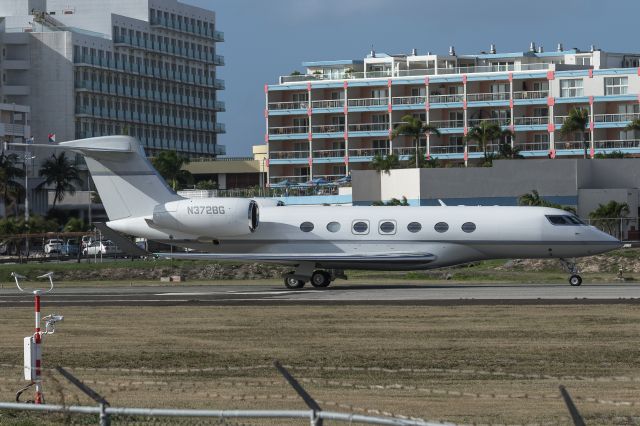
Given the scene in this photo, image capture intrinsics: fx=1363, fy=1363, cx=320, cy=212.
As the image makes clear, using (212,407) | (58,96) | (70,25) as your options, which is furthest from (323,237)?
(70,25)

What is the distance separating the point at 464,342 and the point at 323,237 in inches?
783

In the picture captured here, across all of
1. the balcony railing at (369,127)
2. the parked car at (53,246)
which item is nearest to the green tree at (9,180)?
the parked car at (53,246)

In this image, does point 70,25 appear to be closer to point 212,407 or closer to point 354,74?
point 354,74

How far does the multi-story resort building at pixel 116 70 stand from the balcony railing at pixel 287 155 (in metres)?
27.9

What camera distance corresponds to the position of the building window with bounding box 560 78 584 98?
12150 centimetres

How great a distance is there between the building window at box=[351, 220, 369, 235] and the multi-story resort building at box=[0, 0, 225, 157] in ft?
370

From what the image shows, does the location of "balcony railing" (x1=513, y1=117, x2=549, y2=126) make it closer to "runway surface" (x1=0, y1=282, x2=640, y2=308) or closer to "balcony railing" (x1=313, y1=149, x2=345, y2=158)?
"balcony railing" (x1=313, y1=149, x2=345, y2=158)

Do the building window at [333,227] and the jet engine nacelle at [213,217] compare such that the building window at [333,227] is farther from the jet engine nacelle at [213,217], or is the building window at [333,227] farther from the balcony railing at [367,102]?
the balcony railing at [367,102]

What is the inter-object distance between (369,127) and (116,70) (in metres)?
41.2

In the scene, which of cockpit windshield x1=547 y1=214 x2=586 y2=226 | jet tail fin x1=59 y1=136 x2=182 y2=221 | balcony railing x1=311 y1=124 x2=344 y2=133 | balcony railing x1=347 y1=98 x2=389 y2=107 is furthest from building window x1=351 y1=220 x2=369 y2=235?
balcony railing x1=311 y1=124 x2=344 y2=133

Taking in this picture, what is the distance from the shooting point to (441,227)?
43.0m

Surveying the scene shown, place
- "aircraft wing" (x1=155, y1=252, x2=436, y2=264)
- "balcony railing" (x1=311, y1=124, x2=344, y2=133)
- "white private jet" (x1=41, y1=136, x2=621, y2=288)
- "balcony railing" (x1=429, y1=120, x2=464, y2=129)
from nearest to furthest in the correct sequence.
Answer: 1. "aircraft wing" (x1=155, y1=252, x2=436, y2=264)
2. "white private jet" (x1=41, y1=136, x2=621, y2=288)
3. "balcony railing" (x1=429, y1=120, x2=464, y2=129)
4. "balcony railing" (x1=311, y1=124, x2=344, y2=133)

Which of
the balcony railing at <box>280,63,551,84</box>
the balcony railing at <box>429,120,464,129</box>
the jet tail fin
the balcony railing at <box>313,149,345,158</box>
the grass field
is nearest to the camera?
the grass field

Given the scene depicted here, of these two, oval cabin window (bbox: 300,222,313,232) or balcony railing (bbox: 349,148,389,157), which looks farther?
balcony railing (bbox: 349,148,389,157)
